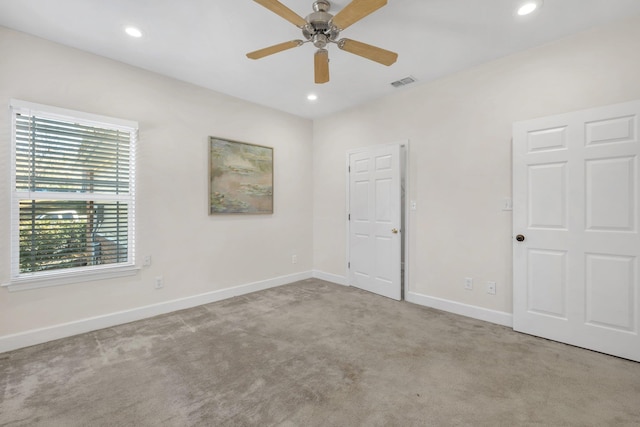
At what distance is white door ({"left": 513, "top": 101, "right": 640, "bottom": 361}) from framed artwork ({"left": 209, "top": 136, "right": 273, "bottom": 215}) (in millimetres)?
3052

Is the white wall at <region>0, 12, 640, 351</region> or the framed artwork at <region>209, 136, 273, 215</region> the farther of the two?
the framed artwork at <region>209, 136, 273, 215</region>

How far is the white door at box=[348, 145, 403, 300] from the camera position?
149 inches

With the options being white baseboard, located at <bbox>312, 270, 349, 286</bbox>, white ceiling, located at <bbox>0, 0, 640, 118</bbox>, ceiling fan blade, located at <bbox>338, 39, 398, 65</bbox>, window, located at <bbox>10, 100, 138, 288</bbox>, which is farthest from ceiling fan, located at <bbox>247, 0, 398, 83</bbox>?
white baseboard, located at <bbox>312, 270, 349, 286</bbox>

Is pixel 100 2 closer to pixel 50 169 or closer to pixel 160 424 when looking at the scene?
pixel 50 169

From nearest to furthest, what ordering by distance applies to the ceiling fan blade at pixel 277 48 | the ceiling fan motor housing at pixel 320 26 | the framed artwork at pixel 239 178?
the ceiling fan motor housing at pixel 320 26, the ceiling fan blade at pixel 277 48, the framed artwork at pixel 239 178

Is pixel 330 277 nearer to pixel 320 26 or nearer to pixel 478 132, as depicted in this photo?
pixel 478 132

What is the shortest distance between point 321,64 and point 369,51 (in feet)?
1.25

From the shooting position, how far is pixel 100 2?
214 cm

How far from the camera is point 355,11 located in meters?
1.80

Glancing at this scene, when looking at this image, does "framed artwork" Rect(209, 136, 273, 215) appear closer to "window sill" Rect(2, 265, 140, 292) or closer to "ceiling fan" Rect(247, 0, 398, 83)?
"window sill" Rect(2, 265, 140, 292)

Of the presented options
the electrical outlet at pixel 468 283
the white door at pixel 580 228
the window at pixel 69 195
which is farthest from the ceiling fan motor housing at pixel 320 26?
the electrical outlet at pixel 468 283

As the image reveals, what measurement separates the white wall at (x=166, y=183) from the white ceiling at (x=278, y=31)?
237 millimetres

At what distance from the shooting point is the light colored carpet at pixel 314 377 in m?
1.67

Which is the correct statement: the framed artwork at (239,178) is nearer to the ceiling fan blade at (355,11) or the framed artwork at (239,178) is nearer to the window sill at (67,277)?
the window sill at (67,277)
